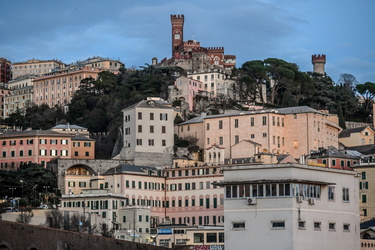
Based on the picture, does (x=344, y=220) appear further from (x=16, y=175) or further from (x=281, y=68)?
(x=281, y=68)

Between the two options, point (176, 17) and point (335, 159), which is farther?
point (176, 17)

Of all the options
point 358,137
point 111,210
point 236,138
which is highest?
point 358,137

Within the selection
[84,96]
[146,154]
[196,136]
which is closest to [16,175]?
[146,154]

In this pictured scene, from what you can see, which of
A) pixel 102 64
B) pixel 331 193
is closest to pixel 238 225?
pixel 331 193

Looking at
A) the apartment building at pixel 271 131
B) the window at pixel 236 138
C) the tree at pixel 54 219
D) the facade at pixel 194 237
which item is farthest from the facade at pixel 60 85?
the facade at pixel 194 237

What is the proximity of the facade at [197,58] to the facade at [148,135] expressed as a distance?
32.4 m

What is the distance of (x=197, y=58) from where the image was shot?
153 metres

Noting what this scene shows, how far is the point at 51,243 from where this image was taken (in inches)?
2682

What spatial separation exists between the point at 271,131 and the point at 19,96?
69.4 meters

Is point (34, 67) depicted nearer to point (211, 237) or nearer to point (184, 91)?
point (184, 91)

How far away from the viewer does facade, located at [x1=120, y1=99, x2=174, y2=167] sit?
116 meters

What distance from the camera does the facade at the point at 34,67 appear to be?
192000mm

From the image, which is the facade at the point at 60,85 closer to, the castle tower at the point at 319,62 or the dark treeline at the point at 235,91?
the dark treeline at the point at 235,91

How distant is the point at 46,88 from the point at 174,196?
2420 inches
